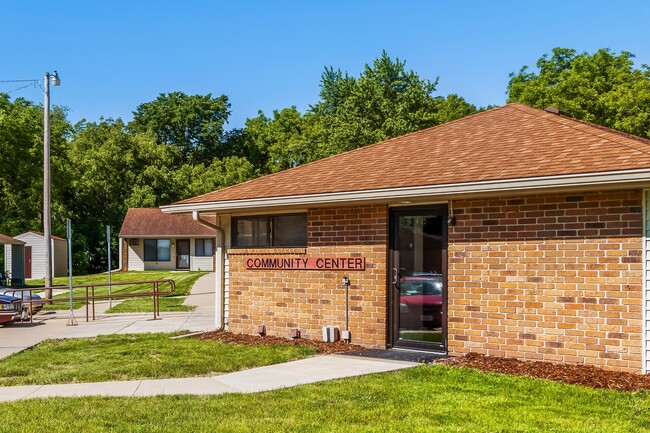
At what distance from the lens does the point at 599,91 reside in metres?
37.4

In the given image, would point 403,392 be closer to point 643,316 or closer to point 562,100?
point 643,316

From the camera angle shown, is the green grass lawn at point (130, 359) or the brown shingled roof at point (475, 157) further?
the brown shingled roof at point (475, 157)

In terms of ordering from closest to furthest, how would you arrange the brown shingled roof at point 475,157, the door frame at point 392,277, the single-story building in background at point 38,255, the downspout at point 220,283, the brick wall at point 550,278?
A: the brick wall at point 550,278, the brown shingled roof at point 475,157, the door frame at point 392,277, the downspout at point 220,283, the single-story building in background at point 38,255

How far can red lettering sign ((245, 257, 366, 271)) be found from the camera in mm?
11800

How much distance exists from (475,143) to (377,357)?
4.12m

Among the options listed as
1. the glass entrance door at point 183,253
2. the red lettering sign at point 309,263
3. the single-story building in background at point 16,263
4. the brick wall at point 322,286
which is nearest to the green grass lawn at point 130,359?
the brick wall at point 322,286

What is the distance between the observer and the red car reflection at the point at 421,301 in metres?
11.0

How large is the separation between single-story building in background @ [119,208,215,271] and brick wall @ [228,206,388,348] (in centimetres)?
3172

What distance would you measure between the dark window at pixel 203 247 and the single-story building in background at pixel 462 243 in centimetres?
3118

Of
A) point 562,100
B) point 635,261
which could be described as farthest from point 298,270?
point 562,100

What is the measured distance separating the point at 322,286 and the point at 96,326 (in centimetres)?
663

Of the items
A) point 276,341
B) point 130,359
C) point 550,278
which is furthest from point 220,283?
point 550,278

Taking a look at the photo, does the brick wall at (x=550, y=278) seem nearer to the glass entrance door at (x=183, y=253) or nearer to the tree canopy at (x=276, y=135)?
the tree canopy at (x=276, y=135)

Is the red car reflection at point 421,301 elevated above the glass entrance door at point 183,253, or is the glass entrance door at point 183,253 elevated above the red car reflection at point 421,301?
the red car reflection at point 421,301
